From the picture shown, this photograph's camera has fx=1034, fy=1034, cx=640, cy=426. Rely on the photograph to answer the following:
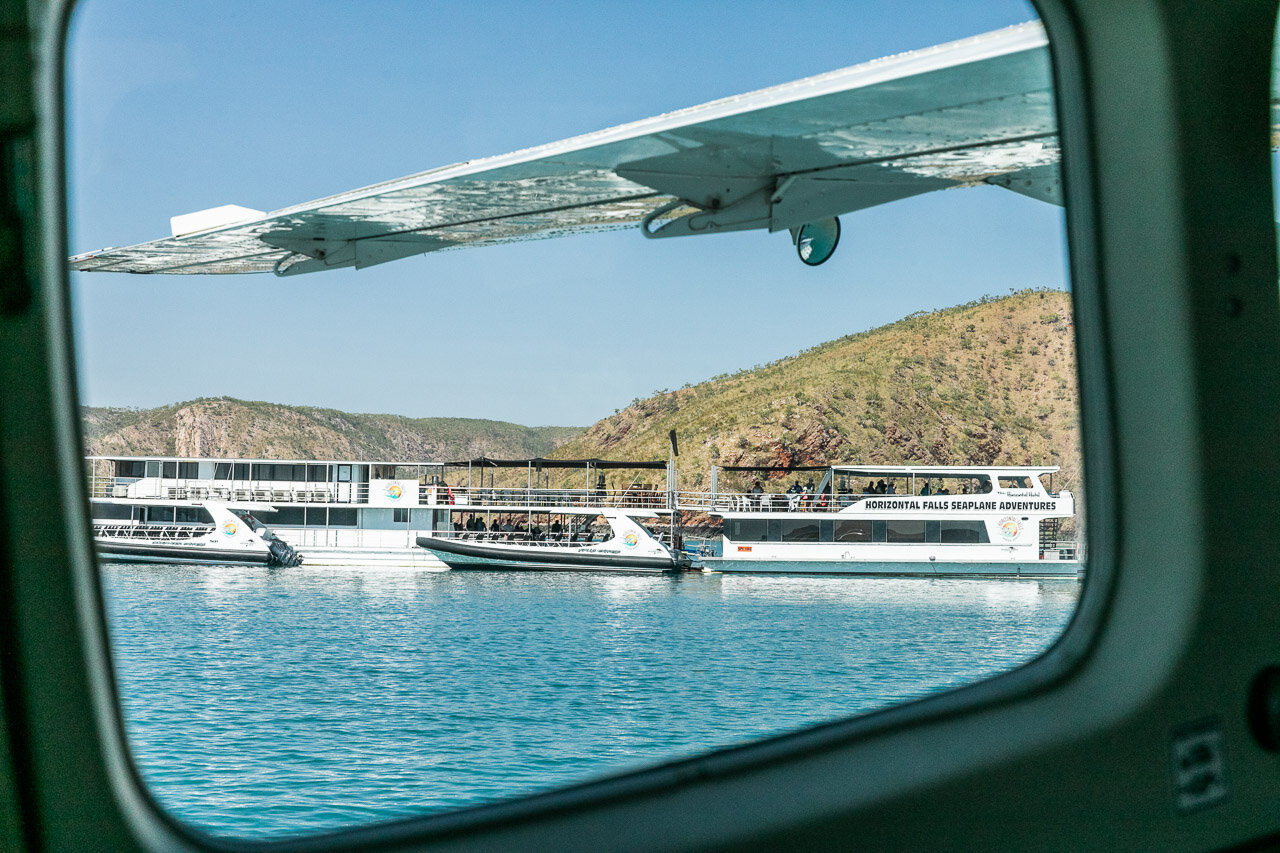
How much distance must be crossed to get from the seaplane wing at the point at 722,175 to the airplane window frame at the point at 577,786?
7.92ft

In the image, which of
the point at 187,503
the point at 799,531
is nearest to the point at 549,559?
the point at 799,531

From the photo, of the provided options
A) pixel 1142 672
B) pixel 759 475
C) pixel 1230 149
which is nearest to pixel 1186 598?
pixel 1142 672

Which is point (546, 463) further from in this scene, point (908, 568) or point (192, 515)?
point (192, 515)

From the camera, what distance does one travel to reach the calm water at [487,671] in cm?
1025

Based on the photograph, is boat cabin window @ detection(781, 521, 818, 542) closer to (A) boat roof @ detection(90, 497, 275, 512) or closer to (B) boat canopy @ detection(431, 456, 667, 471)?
(B) boat canopy @ detection(431, 456, 667, 471)

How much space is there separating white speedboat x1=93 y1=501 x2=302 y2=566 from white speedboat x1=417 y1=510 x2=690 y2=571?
4.51m

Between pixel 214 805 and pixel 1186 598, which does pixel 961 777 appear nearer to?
pixel 1186 598

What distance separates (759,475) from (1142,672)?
48.1m

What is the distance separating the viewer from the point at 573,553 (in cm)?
2831

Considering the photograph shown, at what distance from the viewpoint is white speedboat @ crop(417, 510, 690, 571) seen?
28172 mm

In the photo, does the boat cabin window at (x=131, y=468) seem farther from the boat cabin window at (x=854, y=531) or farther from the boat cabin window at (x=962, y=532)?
the boat cabin window at (x=962, y=532)

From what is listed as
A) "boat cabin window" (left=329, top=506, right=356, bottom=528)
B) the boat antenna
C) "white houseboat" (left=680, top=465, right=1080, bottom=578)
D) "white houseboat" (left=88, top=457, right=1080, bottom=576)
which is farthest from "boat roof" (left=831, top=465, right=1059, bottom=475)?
"boat cabin window" (left=329, top=506, right=356, bottom=528)

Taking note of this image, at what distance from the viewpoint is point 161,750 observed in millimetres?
11141

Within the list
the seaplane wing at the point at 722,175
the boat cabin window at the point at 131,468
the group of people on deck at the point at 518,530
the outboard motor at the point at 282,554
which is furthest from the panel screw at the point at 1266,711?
the boat cabin window at the point at 131,468
